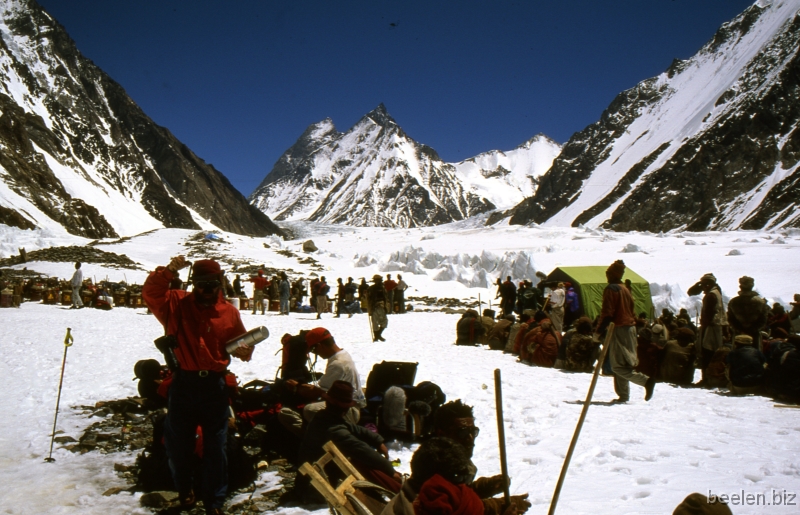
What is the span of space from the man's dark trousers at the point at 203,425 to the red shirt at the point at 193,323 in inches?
4.2

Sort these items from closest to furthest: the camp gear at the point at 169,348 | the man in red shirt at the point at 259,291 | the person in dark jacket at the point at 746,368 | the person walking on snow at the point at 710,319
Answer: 1. the camp gear at the point at 169,348
2. the person in dark jacket at the point at 746,368
3. the person walking on snow at the point at 710,319
4. the man in red shirt at the point at 259,291

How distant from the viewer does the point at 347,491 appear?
121 inches

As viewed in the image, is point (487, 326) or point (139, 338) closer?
point (139, 338)

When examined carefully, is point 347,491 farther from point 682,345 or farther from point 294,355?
point 682,345

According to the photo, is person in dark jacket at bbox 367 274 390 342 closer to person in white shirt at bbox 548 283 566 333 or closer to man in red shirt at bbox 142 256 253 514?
person in white shirt at bbox 548 283 566 333

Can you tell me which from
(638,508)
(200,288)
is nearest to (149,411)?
(200,288)

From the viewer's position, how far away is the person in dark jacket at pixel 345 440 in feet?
12.9

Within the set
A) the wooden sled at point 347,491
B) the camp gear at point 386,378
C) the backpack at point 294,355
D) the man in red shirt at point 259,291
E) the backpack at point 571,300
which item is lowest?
the wooden sled at point 347,491

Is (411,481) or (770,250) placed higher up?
(770,250)

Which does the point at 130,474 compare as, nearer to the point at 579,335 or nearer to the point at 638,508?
the point at 638,508

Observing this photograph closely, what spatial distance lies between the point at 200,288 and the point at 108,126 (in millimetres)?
114235

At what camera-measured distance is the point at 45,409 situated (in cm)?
634

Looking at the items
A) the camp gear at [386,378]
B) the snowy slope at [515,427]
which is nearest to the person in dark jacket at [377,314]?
the snowy slope at [515,427]

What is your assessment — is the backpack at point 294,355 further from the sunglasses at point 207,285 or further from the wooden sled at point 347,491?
the wooden sled at point 347,491
